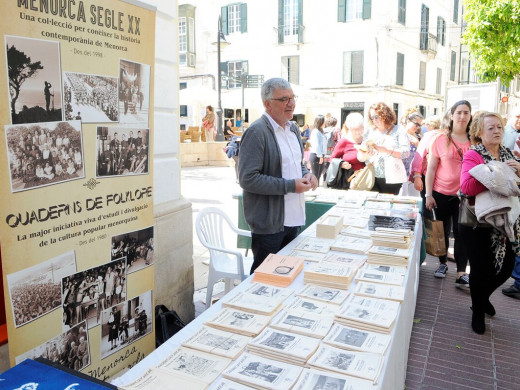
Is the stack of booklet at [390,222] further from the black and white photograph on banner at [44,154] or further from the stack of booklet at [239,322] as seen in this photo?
the black and white photograph on banner at [44,154]

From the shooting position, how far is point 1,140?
1417 millimetres

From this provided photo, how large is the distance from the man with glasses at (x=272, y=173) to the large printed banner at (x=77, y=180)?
0.68m

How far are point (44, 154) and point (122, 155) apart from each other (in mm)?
412

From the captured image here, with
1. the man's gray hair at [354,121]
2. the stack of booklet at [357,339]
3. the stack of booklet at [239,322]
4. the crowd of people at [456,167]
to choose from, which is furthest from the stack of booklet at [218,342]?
the man's gray hair at [354,121]

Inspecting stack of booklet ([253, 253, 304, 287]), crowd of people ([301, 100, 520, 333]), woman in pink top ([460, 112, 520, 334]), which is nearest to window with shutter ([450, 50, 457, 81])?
crowd of people ([301, 100, 520, 333])

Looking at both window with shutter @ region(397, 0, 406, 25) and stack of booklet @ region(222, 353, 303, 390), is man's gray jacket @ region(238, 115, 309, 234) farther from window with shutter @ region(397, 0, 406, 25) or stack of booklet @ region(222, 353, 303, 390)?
window with shutter @ region(397, 0, 406, 25)

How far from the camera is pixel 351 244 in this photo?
2.59 meters

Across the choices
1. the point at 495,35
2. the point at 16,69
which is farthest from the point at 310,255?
the point at 495,35

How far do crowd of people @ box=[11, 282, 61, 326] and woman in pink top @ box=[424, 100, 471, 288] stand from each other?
3421mm

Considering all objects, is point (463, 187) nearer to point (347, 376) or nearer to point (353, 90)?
Answer: point (347, 376)

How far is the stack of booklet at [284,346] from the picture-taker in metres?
1.38

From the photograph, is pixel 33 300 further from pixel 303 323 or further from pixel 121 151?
pixel 303 323

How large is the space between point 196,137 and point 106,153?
12.8m

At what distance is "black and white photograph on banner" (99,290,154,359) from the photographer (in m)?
1.95
